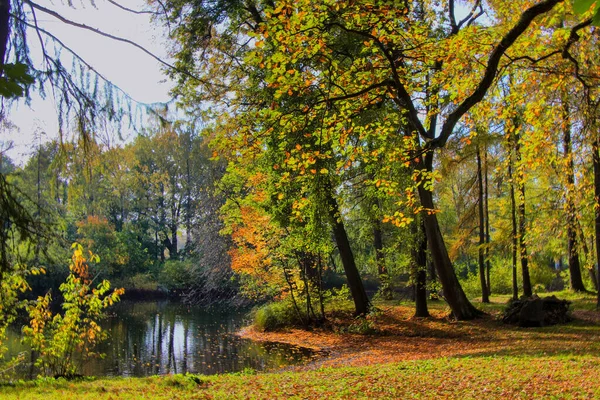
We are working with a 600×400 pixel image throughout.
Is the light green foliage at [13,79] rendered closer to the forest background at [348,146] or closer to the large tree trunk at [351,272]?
the forest background at [348,146]

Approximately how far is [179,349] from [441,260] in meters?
7.58

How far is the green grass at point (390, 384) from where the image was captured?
5.45 meters

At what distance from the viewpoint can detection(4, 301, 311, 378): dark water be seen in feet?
35.3

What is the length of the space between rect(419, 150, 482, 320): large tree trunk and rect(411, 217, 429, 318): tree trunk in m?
1.04

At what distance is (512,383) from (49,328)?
7134 mm

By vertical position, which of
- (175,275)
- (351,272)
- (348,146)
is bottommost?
(175,275)

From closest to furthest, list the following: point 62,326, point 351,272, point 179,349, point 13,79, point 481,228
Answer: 1. point 13,79
2. point 62,326
3. point 179,349
4. point 351,272
5. point 481,228

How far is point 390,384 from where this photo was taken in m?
6.09

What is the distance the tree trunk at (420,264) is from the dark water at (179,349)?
13.0 feet

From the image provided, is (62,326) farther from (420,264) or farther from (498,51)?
(420,264)

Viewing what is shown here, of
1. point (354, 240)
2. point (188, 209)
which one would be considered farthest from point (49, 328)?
point (188, 209)

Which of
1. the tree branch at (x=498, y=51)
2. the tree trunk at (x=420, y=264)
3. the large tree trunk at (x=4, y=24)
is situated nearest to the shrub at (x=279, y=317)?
the tree trunk at (x=420, y=264)

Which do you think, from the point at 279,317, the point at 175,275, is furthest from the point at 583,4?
the point at 175,275

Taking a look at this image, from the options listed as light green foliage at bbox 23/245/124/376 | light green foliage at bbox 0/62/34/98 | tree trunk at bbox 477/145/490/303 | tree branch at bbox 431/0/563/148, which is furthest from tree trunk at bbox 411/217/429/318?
light green foliage at bbox 0/62/34/98
